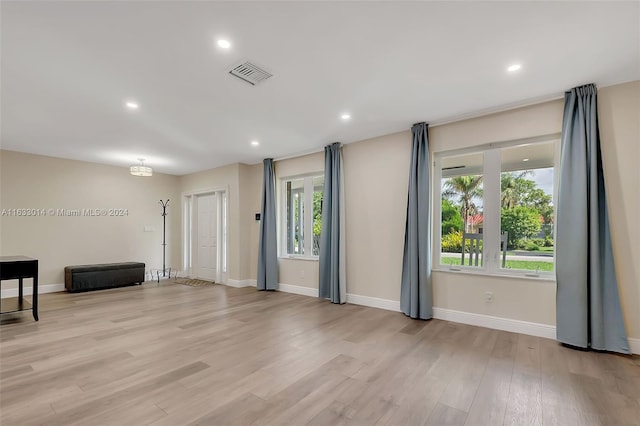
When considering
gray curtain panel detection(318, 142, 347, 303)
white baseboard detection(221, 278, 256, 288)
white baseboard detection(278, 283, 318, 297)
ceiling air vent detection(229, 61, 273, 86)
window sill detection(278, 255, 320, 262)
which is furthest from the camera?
white baseboard detection(221, 278, 256, 288)

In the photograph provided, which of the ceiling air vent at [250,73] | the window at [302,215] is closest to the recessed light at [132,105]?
the ceiling air vent at [250,73]

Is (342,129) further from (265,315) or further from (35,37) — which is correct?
(35,37)

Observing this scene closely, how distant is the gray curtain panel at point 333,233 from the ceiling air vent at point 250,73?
238 centimetres

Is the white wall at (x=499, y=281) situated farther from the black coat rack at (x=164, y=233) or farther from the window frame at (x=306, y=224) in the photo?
the black coat rack at (x=164, y=233)

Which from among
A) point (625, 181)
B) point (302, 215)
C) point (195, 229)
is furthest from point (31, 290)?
point (625, 181)

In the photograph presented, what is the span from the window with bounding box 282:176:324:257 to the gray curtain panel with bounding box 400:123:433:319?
1.96 m

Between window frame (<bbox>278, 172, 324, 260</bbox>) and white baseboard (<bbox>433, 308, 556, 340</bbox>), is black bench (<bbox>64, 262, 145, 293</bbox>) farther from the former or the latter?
white baseboard (<bbox>433, 308, 556, 340</bbox>)

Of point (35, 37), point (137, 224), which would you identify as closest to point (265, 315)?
point (35, 37)

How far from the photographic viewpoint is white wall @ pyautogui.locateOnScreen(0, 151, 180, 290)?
5699 mm

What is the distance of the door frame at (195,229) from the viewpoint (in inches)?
278

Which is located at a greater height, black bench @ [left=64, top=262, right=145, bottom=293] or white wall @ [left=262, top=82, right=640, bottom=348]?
white wall @ [left=262, top=82, right=640, bottom=348]

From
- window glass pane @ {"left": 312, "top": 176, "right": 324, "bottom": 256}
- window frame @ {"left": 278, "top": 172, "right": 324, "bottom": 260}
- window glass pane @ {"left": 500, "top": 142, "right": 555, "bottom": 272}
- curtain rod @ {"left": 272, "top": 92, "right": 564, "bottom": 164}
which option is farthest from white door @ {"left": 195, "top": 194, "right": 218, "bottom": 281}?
window glass pane @ {"left": 500, "top": 142, "right": 555, "bottom": 272}

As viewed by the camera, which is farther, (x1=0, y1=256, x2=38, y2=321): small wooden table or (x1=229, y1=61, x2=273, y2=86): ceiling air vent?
(x1=0, y1=256, x2=38, y2=321): small wooden table

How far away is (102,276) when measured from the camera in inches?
244
